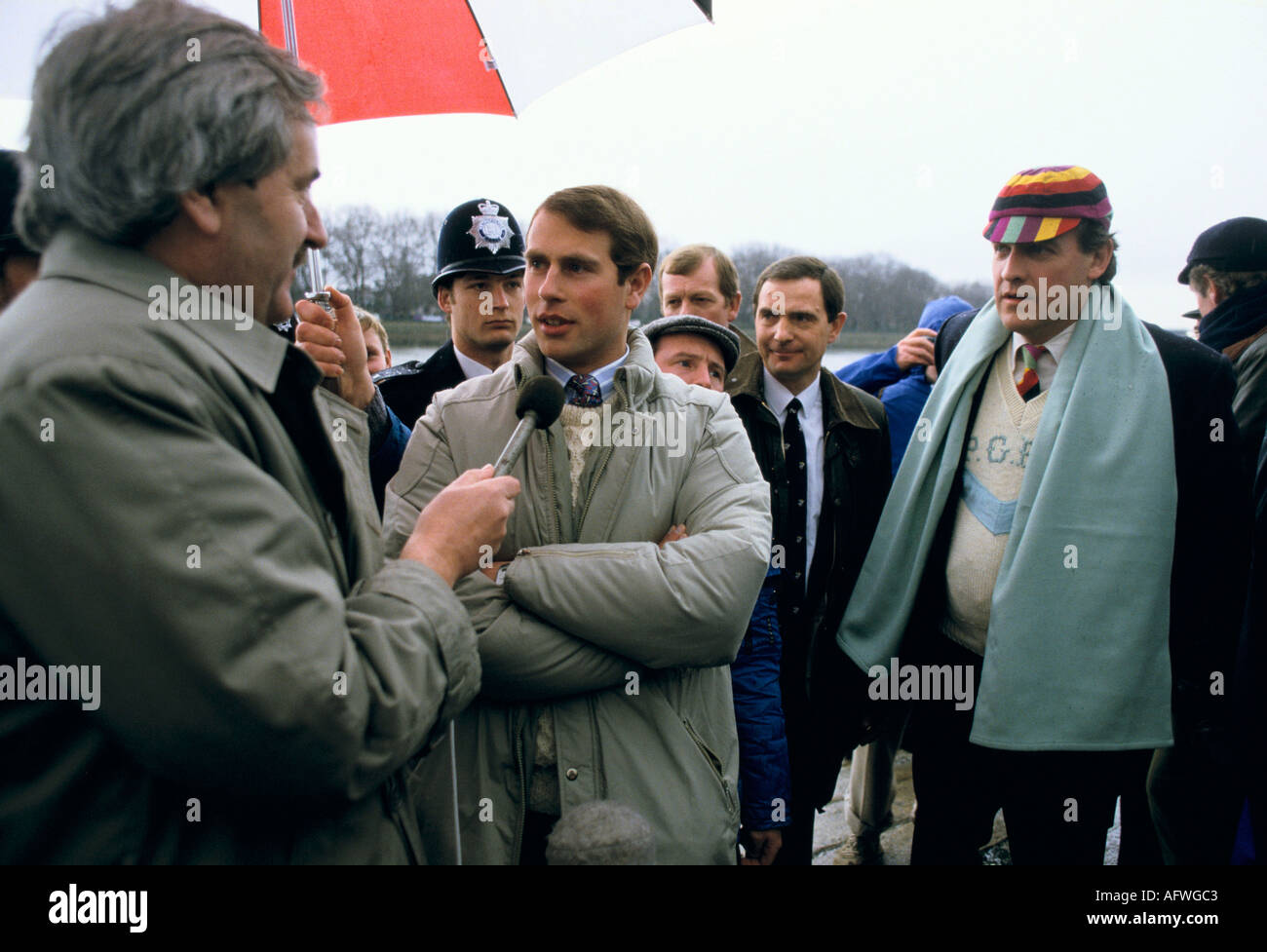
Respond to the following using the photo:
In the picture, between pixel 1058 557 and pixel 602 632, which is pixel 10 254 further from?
pixel 1058 557

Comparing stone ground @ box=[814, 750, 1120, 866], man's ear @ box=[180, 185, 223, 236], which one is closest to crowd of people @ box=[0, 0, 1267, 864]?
man's ear @ box=[180, 185, 223, 236]

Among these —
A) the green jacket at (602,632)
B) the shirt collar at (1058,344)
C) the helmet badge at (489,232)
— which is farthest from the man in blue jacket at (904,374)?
the helmet badge at (489,232)

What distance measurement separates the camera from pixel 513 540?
2.13 meters

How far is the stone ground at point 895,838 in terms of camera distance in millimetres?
3920

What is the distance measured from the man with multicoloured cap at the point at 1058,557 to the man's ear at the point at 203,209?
2.31 m

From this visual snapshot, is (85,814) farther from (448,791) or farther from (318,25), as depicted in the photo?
(318,25)

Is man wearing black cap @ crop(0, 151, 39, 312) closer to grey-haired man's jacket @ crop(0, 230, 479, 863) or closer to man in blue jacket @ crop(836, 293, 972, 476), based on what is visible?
grey-haired man's jacket @ crop(0, 230, 479, 863)

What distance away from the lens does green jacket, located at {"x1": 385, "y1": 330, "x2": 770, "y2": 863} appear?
191cm

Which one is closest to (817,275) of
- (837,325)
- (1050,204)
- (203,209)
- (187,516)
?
(837,325)

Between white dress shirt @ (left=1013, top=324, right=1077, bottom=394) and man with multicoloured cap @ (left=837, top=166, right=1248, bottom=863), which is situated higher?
white dress shirt @ (left=1013, top=324, right=1077, bottom=394)

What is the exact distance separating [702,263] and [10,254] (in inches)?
112

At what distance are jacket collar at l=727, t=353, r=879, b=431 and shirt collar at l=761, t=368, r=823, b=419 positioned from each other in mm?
35

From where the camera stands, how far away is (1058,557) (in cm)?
253

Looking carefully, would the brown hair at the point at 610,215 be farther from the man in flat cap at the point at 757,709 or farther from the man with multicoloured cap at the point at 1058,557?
the man with multicoloured cap at the point at 1058,557
